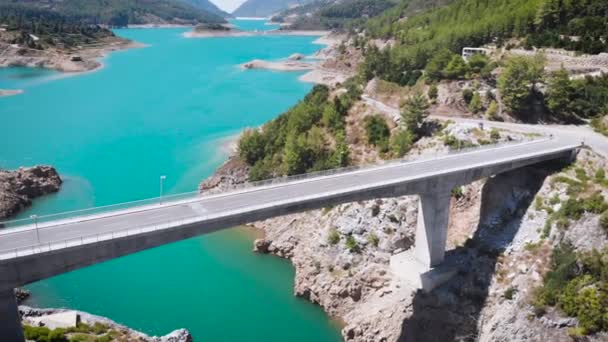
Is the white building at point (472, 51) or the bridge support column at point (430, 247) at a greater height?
the white building at point (472, 51)

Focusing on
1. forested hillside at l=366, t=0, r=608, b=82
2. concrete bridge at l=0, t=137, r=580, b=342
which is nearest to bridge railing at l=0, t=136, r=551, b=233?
concrete bridge at l=0, t=137, r=580, b=342

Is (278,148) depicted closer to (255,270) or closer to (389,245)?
(255,270)

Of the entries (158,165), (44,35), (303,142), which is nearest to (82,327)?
(303,142)

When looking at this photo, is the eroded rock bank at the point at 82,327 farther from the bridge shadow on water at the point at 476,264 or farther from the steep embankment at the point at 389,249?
the bridge shadow on water at the point at 476,264

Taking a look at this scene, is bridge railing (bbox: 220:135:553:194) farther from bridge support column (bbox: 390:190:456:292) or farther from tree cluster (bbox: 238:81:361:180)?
tree cluster (bbox: 238:81:361:180)

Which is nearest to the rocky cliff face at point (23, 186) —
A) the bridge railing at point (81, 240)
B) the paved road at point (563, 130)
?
the bridge railing at point (81, 240)

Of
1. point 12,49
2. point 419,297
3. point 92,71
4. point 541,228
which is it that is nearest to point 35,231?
point 419,297
